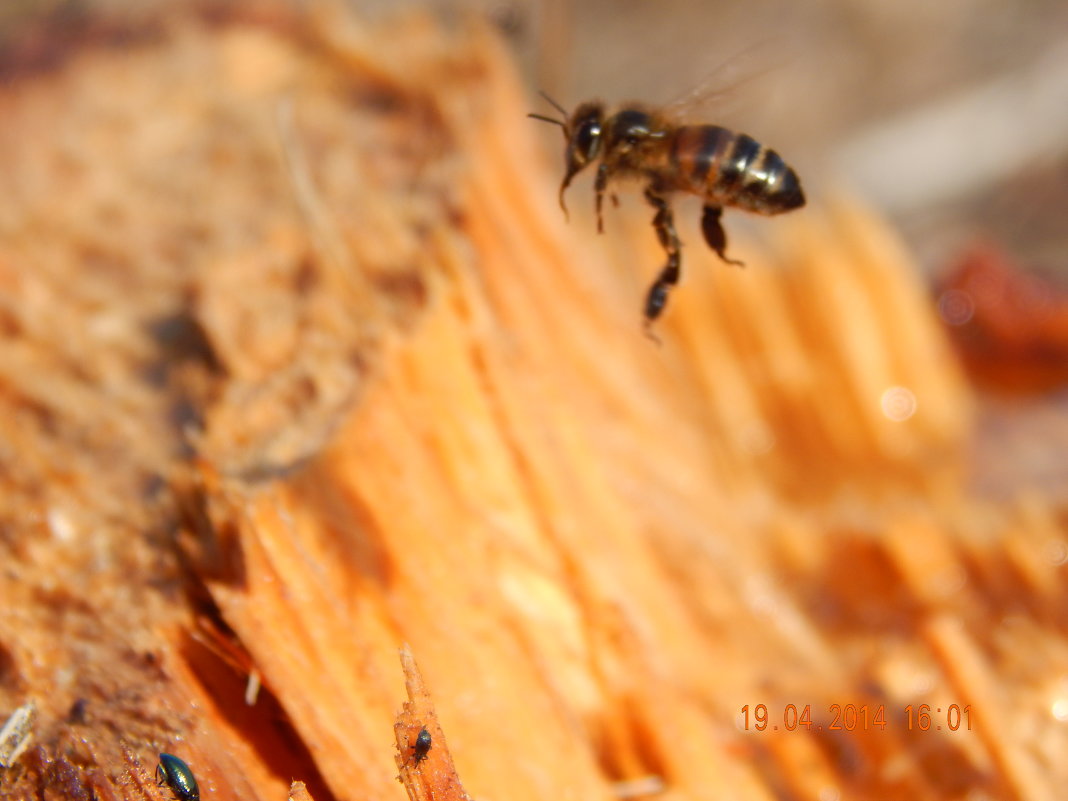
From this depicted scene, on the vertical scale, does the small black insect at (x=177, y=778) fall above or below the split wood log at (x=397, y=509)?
below

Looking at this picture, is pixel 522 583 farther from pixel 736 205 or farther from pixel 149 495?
pixel 736 205

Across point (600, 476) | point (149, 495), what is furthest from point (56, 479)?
point (600, 476)

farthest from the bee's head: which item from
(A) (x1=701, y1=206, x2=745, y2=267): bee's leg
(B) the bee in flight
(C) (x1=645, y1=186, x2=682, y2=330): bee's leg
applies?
(A) (x1=701, y1=206, x2=745, y2=267): bee's leg

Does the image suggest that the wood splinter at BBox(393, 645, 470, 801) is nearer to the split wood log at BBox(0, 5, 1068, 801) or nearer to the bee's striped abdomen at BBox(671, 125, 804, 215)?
the split wood log at BBox(0, 5, 1068, 801)

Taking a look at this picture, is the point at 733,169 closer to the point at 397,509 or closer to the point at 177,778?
the point at 397,509

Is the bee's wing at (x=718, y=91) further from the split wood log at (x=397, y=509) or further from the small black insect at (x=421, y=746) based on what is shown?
the small black insect at (x=421, y=746)

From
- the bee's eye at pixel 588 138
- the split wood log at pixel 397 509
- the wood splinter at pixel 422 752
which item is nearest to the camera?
the wood splinter at pixel 422 752
